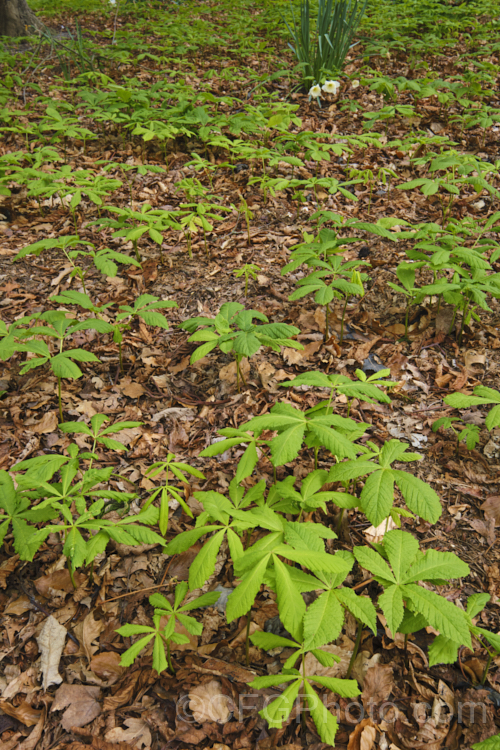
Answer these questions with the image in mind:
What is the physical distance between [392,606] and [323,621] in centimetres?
19

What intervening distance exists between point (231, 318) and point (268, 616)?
1386mm

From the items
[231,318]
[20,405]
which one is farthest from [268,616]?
[20,405]

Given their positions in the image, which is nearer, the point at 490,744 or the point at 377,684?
the point at 490,744

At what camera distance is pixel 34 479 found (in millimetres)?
1547

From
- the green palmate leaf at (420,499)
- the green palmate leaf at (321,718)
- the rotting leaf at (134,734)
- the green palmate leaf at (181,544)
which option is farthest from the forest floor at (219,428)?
the green palmate leaf at (420,499)

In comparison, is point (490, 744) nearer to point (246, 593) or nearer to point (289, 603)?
point (289, 603)

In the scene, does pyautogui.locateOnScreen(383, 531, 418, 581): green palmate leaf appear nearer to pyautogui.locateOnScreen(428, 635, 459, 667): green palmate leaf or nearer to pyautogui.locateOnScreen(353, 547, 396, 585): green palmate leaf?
pyautogui.locateOnScreen(353, 547, 396, 585): green palmate leaf

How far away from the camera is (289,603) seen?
113 centimetres

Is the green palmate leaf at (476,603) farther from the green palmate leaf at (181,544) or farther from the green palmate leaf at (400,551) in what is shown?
the green palmate leaf at (181,544)

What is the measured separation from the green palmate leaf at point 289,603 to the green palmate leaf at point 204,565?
23 cm

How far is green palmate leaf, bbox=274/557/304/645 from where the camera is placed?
112 centimetres

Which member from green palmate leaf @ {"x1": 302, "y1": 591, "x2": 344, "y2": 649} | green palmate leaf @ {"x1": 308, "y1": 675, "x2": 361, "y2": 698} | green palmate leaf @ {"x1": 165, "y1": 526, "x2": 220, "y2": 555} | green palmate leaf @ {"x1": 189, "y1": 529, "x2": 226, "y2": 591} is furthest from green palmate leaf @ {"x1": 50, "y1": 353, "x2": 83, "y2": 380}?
green palmate leaf @ {"x1": 308, "y1": 675, "x2": 361, "y2": 698}

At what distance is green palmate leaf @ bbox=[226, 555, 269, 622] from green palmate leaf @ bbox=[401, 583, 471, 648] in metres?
0.41

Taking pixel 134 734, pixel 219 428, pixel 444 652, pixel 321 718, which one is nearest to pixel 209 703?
pixel 134 734
